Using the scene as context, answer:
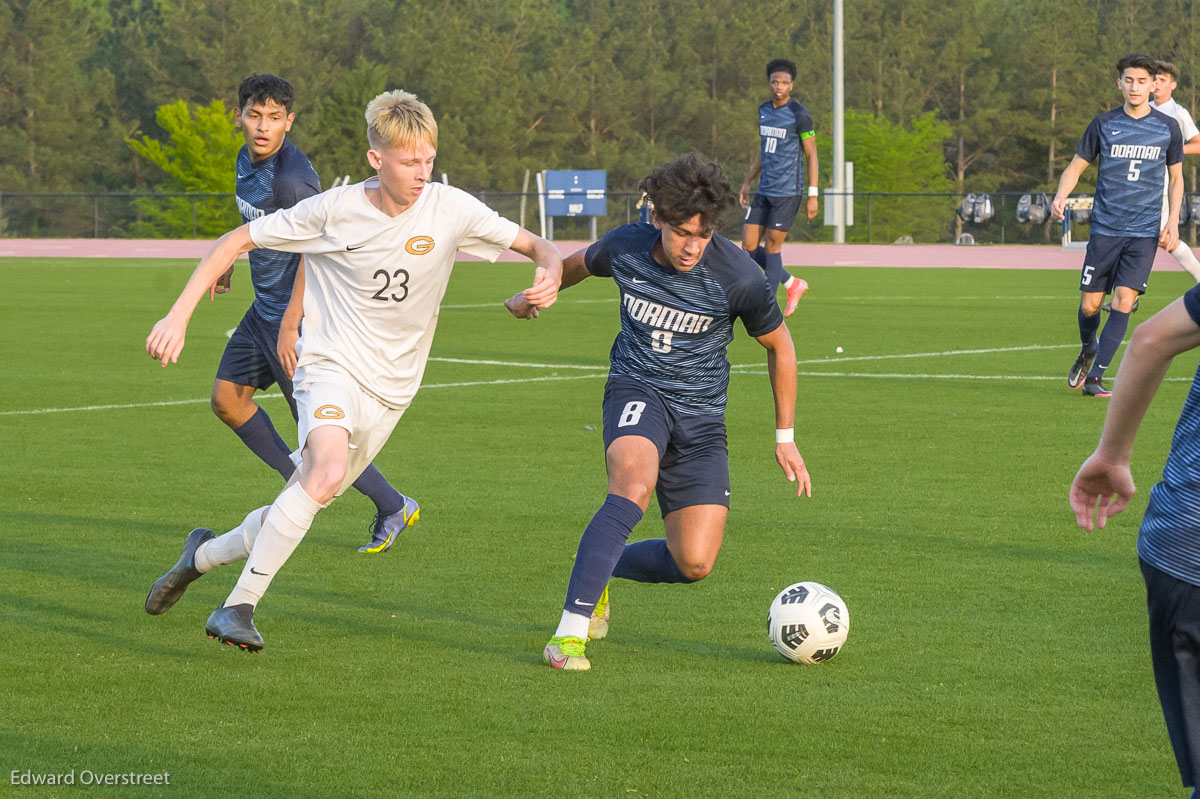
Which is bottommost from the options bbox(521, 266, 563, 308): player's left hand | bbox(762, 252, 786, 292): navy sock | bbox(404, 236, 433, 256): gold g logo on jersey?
bbox(762, 252, 786, 292): navy sock

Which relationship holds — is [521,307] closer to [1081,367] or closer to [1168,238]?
[1081,367]

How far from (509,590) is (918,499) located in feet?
8.94

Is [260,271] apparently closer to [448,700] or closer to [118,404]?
[448,700]

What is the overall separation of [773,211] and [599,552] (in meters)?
13.0

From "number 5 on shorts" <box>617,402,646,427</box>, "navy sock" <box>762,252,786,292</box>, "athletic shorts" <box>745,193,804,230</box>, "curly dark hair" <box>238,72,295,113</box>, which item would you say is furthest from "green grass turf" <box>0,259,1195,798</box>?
"athletic shorts" <box>745,193,804,230</box>

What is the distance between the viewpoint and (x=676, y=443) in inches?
227

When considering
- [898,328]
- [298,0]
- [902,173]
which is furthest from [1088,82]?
[898,328]

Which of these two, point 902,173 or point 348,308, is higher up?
point 348,308

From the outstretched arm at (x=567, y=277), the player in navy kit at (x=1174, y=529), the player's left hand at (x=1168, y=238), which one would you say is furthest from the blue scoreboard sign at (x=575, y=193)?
the player in navy kit at (x=1174, y=529)

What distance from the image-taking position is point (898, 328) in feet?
61.1

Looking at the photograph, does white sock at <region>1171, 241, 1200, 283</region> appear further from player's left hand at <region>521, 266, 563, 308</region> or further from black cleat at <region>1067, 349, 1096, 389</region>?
player's left hand at <region>521, 266, 563, 308</region>

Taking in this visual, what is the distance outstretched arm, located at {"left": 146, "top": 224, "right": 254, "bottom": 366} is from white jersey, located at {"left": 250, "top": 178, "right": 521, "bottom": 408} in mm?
98

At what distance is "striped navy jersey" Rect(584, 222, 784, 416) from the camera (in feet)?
18.4

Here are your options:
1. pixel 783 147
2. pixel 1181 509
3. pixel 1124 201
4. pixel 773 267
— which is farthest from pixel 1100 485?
pixel 783 147
